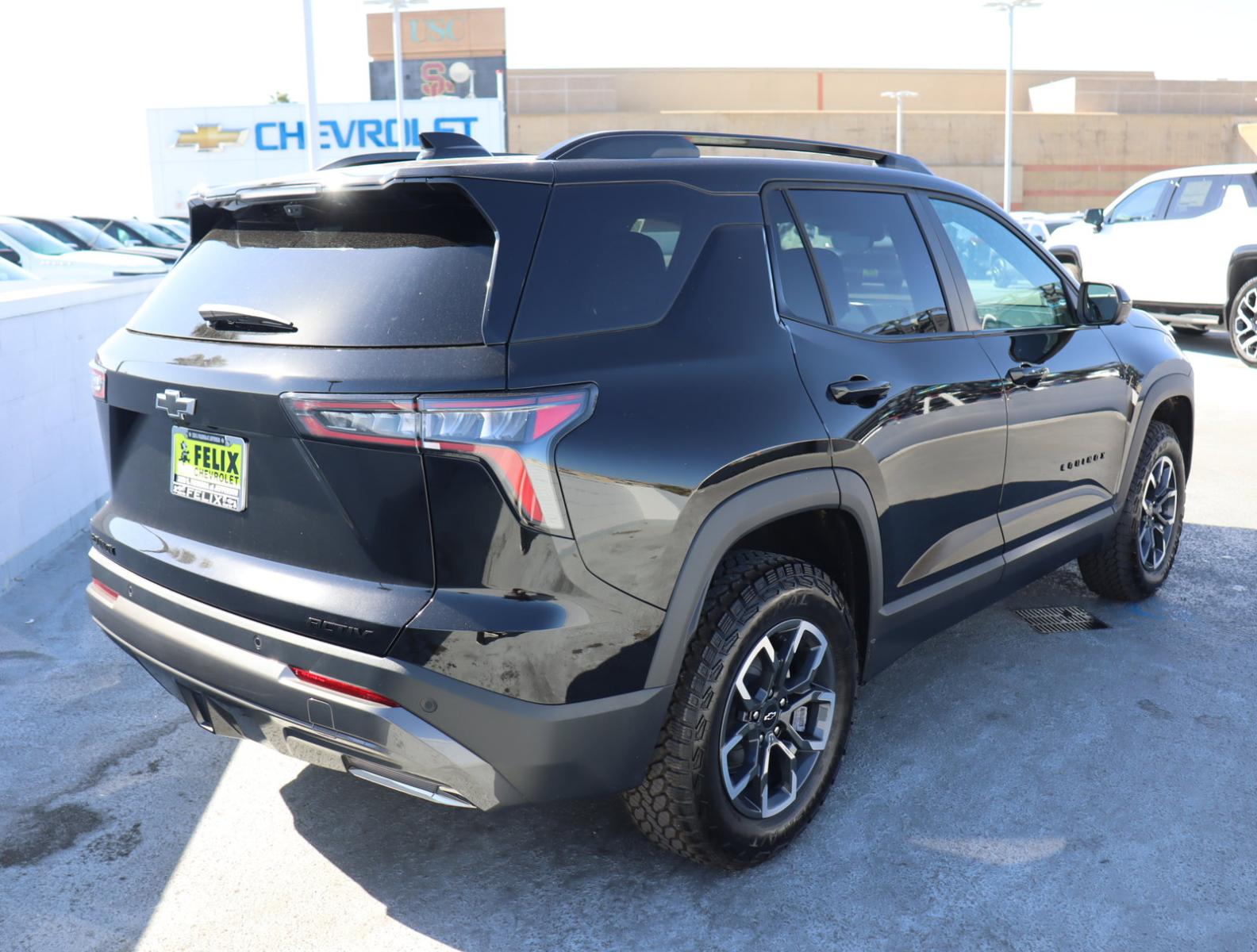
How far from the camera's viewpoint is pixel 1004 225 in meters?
4.12

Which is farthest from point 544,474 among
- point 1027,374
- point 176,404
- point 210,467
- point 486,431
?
point 1027,374

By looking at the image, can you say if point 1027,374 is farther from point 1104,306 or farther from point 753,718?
point 753,718

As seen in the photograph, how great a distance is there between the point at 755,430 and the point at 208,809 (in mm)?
1958

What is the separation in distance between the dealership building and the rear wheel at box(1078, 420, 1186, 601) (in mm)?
38932

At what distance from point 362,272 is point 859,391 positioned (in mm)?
1362

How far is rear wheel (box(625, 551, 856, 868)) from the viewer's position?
8.87 feet

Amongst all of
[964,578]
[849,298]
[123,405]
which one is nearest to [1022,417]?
[964,578]

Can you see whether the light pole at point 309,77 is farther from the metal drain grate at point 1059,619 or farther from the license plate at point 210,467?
the license plate at point 210,467

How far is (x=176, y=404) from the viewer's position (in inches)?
105

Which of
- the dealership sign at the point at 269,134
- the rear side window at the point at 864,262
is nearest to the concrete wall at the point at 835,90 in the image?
the dealership sign at the point at 269,134

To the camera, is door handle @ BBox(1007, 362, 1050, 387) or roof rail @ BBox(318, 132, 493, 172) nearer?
roof rail @ BBox(318, 132, 493, 172)

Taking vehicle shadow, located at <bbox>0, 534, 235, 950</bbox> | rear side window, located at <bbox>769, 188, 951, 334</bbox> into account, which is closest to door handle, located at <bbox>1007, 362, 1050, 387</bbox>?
rear side window, located at <bbox>769, 188, 951, 334</bbox>

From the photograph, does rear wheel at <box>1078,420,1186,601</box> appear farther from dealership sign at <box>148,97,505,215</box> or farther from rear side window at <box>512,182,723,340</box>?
dealership sign at <box>148,97,505,215</box>

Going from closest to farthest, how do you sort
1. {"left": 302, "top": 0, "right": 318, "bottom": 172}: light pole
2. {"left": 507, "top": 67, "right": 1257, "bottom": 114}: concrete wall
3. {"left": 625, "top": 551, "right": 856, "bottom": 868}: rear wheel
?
{"left": 625, "top": 551, "right": 856, "bottom": 868}: rear wheel, {"left": 302, "top": 0, "right": 318, "bottom": 172}: light pole, {"left": 507, "top": 67, "right": 1257, "bottom": 114}: concrete wall
